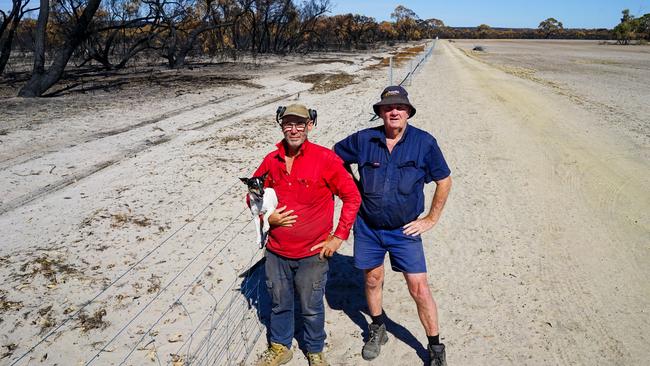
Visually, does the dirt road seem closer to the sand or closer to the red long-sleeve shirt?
the sand

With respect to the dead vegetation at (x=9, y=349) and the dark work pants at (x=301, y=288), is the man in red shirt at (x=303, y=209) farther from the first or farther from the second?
the dead vegetation at (x=9, y=349)

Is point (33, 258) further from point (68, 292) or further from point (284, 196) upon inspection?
point (284, 196)

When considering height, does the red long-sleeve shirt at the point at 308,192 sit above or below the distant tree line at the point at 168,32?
below

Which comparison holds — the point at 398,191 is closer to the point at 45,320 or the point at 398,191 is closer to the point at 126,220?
the point at 45,320

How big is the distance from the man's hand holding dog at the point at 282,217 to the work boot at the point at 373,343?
1288mm

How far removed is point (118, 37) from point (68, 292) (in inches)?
1472

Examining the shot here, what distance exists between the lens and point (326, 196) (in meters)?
2.96

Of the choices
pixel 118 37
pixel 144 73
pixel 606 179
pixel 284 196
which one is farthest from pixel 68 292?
pixel 118 37

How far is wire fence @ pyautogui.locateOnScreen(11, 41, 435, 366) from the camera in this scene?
3.54 metres

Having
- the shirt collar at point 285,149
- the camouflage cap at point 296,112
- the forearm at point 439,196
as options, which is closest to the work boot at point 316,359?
the forearm at point 439,196

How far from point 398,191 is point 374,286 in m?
0.83

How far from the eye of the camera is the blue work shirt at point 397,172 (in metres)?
2.92

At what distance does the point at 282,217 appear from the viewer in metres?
Answer: 2.83

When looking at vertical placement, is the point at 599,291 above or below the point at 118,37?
below
